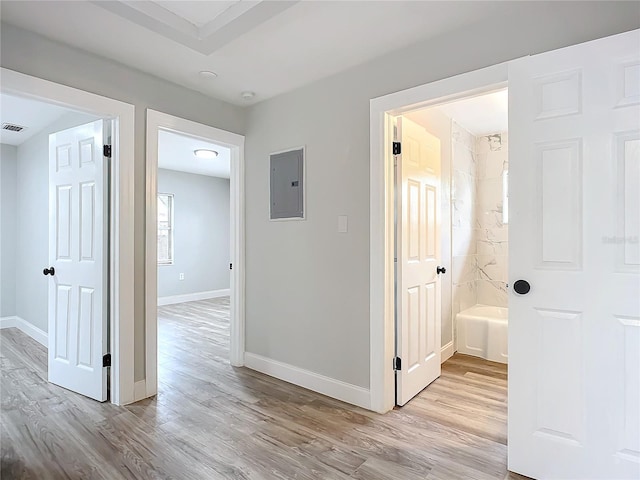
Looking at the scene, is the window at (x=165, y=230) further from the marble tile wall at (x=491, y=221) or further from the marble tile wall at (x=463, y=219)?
the marble tile wall at (x=491, y=221)

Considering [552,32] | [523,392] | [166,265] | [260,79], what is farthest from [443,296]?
[166,265]

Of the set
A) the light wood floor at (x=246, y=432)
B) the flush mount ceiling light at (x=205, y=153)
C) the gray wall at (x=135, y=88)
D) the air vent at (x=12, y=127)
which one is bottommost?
the light wood floor at (x=246, y=432)

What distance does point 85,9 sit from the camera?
75.4 inches

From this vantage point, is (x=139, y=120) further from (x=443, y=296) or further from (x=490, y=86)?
(x=443, y=296)

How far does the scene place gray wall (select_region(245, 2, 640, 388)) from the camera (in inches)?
79.0

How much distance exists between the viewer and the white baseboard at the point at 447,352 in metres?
3.59

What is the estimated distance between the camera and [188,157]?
5.64 m

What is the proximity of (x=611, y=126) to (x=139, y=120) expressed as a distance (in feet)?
9.44

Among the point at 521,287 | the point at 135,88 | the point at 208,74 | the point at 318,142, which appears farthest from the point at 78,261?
the point at 521,287

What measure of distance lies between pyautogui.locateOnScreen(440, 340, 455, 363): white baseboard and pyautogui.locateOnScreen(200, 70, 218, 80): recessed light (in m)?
3.25

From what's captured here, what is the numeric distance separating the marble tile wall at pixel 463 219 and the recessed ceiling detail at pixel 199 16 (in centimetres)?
260

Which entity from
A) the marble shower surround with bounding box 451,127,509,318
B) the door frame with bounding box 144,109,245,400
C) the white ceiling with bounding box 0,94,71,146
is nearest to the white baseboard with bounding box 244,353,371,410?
the door frame with bounding box 144,109,245,400

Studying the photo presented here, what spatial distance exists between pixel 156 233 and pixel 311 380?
66.9 inches

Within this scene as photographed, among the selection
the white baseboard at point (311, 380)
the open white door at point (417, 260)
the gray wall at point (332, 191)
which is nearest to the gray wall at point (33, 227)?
the gray wall at point (332, 191)
